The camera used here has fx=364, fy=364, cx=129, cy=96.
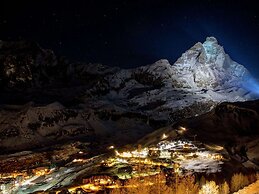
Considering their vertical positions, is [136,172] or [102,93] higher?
[102,93]

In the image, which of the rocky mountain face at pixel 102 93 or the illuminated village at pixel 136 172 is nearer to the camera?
the illuminated village at pixel 136 172

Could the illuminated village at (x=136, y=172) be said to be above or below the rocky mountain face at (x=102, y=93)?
below

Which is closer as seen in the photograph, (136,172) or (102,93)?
(136,172)

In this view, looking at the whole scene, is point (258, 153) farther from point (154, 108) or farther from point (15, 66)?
point (15, 66)

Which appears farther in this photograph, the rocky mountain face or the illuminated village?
the rocky mountain face

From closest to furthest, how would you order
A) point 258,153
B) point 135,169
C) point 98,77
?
1. point 135,169
2. point 258,153
3. point 98,77

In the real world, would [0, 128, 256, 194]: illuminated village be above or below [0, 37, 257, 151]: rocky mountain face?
below

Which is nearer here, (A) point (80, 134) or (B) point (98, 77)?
(A) point (80, 134)

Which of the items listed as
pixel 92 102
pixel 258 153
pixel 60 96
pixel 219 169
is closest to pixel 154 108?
pixel 92 102
